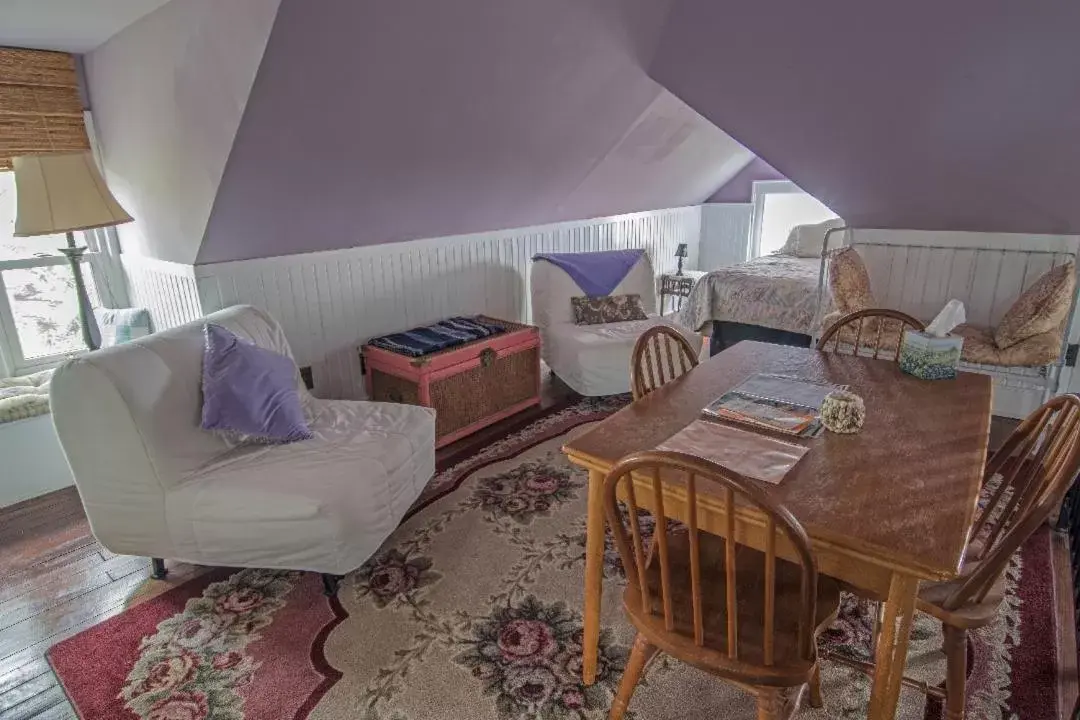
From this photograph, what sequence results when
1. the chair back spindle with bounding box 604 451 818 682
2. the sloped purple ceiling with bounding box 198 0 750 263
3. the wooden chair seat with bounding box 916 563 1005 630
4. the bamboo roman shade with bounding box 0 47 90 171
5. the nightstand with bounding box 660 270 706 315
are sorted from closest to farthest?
the chair back spindle with bounding box 604 451 818 682 → the wooden chair seat with bounding box 916 563 1005 630 → the sloped purple ceiling with bounding box 198 0 750 263 → the bamboo roman shade with bounding box 0 47 90 171 → the nightstand with bounding box 660 270 706 315

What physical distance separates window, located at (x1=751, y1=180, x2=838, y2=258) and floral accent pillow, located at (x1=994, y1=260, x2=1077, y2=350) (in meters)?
2.71

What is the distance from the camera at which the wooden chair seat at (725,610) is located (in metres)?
1.28

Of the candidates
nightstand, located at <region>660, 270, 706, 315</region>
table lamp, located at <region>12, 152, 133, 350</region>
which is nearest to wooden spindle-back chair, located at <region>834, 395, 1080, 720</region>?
table lamp, located at <region>12, 152, 133, 350</region>

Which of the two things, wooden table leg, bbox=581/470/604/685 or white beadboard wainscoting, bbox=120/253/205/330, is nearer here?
wooden table leg, bbox=581/470/604/685

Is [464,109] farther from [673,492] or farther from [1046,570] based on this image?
[1046,570]

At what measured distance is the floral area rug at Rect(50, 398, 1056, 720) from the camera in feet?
5.51

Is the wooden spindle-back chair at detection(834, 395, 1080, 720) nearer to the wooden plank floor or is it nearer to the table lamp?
the wooden plank floor

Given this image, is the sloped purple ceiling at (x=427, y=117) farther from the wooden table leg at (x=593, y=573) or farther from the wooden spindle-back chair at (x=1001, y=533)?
the wooden spindle-back chair at (x=1001, y=533)

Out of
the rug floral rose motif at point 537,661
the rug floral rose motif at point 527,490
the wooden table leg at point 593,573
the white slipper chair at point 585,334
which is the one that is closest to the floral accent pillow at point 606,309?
the white slipper chair at point 585,334

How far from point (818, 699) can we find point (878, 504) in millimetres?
658

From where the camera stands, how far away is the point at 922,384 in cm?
196

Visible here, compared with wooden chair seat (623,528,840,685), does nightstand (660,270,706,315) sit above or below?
above

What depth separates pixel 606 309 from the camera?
13.1 feet

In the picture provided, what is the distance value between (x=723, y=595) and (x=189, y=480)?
1.66 meters
